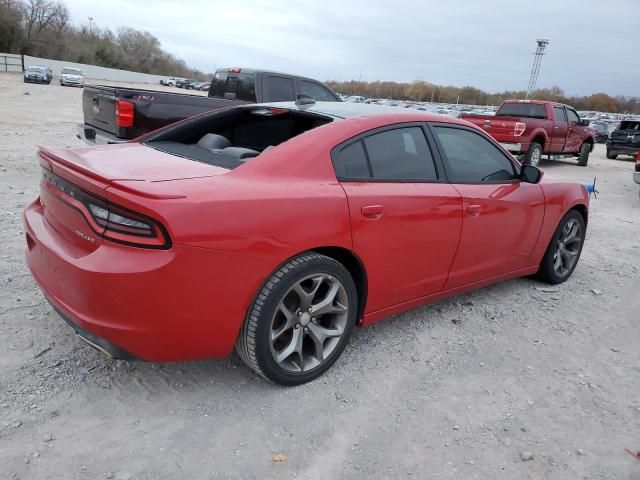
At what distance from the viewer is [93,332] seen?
2.35m

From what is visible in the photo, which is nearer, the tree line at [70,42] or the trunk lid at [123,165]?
the trunk lid at [123,165]

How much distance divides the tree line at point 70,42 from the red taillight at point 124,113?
245ft

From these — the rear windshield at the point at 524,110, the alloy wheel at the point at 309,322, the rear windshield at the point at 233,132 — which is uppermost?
the rear windshield at the point at 524,110

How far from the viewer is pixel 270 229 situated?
2523mm

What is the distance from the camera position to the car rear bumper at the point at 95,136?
6.81m

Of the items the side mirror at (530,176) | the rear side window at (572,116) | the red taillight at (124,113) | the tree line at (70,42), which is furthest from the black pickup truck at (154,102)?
the tree line at (70,42)

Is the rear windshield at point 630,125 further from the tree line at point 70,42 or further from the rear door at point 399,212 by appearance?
the tree line at point 70,42

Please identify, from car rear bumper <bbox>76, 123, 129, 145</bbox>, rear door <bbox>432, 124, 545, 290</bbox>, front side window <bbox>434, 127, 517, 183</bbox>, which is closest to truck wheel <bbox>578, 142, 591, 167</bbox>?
rear door <bbox>432, 124, 545, 290</bbox>

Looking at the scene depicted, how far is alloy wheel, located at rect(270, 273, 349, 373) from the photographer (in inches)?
110

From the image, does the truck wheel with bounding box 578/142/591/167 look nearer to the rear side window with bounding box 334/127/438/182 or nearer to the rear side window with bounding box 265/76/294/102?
the rear side window with bounding box 265/76/294/102

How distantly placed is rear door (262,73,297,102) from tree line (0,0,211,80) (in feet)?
241

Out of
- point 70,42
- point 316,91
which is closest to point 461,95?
point 70,42

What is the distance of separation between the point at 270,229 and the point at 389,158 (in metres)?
1.06

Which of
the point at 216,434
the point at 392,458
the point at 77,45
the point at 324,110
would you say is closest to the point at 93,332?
the point at 216,434
